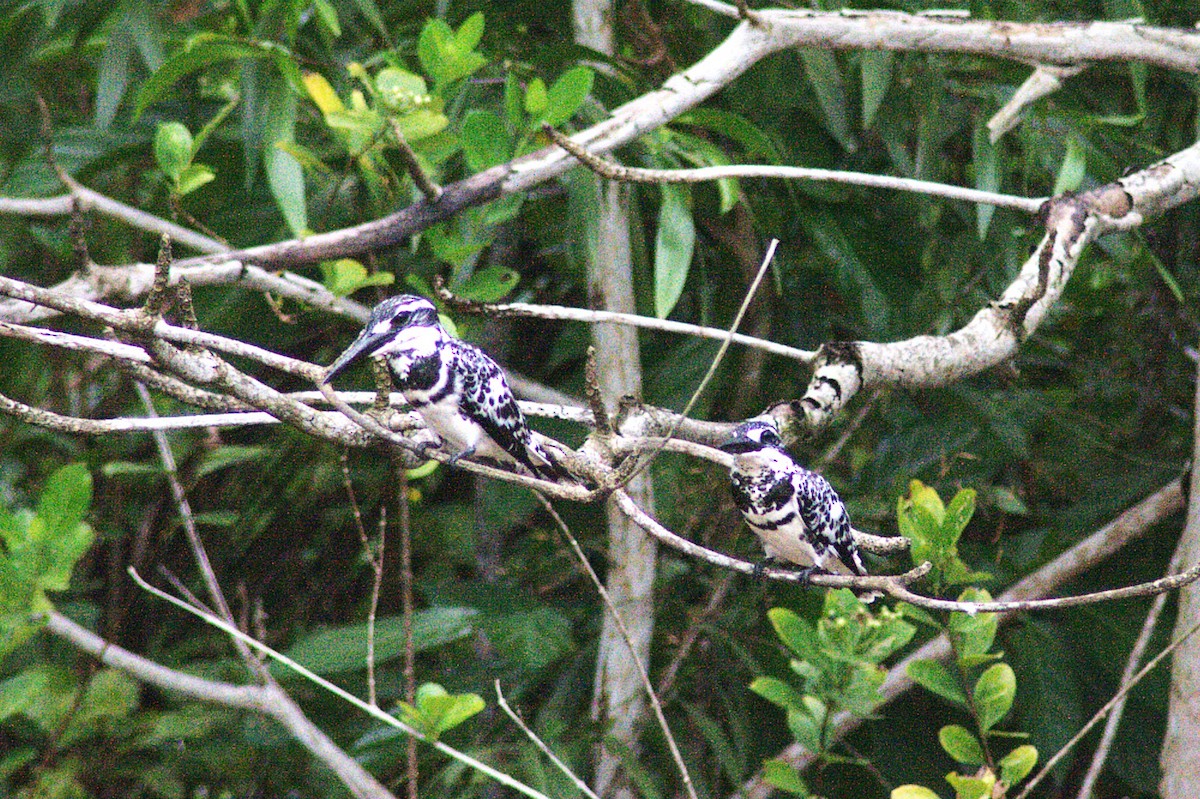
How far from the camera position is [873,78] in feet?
6.87

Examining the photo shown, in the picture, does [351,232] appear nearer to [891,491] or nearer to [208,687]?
[208,687]

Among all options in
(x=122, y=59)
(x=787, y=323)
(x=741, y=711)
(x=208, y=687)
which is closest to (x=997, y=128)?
(x=787, y=323)

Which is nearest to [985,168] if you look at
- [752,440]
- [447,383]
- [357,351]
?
[752,440]

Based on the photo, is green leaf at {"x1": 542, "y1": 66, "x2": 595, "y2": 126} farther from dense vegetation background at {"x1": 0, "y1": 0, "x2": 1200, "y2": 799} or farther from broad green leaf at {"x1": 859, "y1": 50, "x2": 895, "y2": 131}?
broad green leaf at {"x1": 859, "y1": 50, "x2": 895, "y2": 131}

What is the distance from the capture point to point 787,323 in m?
2.64

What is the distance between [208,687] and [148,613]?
3.19 feet

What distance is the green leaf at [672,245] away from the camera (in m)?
1.96

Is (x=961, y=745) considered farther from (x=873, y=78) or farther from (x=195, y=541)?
(x=195, y=541)

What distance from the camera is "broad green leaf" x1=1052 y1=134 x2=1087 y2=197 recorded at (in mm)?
2043

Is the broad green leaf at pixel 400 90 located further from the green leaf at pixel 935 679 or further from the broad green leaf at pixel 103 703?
the broad green leaf at pixel 103 703

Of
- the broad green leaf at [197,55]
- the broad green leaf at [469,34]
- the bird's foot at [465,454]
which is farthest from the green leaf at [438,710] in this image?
the broad green leaf at [197,55]

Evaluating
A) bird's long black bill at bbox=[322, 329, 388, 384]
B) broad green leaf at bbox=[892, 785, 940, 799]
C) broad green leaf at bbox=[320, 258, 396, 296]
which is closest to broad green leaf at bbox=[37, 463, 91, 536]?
broad green leaf at bbox=[320, 258, 396, 296]

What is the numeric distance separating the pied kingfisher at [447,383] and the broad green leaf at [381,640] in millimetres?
960

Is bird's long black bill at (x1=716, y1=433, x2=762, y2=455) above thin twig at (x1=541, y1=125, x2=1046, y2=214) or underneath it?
underneath
